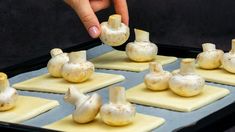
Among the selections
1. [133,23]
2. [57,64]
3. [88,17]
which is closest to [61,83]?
[57,64]

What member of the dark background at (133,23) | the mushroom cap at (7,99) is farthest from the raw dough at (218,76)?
the dark background at (133,23)

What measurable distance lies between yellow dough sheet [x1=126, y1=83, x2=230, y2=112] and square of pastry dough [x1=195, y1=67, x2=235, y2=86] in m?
0.05

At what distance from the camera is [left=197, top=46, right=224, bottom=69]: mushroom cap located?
143cm

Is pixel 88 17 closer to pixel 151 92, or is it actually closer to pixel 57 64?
pixel 57 64

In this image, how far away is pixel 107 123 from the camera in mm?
1167

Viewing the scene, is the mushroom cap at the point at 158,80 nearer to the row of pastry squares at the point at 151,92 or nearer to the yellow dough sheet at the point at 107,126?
the row of pastry squares at the point at 151,92

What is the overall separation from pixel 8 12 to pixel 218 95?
100 centimetres

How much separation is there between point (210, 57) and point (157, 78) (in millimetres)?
164

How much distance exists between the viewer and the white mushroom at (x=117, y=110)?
1.16 meters

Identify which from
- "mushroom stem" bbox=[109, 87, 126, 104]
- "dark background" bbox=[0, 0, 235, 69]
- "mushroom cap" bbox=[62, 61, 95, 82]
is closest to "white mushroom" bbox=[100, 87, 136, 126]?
"mushroom stem" bbox=[109, 87, 126, 104]

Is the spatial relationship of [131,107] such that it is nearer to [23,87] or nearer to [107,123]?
[107,123]

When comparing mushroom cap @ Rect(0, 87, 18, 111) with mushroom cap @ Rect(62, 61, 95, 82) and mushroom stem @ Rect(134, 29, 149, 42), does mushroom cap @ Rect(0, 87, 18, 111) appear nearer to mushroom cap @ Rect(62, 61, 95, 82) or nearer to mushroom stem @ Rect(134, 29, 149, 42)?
mushroom cap @ Rect(62, 61, 95, 82)

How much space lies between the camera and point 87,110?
1171mm

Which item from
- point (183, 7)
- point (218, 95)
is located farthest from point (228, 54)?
point (183, 7)
